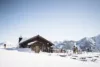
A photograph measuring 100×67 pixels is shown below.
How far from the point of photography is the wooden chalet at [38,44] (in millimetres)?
35906

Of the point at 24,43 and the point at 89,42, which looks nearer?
the point at 24,43

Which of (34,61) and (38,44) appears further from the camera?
(38,44)

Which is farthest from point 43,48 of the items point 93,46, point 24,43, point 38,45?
point 93,46

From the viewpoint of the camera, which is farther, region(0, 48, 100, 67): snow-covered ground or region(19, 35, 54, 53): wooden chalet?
region(19, 35, 54, 53): wooden chalet

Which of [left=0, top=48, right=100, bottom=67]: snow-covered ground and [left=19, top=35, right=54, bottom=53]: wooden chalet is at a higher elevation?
[left=19, top=35, right=54, bottom=53]: wooden chalet

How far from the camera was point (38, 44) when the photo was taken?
36500 millimetres

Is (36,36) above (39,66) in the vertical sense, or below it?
above

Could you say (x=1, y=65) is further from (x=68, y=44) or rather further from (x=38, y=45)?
(x=68, y=44)

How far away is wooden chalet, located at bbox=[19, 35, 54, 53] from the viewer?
118 ft

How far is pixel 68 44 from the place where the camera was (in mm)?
88062

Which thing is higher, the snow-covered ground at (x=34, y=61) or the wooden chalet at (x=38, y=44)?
the wooden chalet at (x=38, y=44)

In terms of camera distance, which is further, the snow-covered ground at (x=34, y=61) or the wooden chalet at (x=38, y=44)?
the wooden chalet at (x=38, y=44)

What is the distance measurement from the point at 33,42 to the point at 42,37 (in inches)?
147

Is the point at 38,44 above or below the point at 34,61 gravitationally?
above
